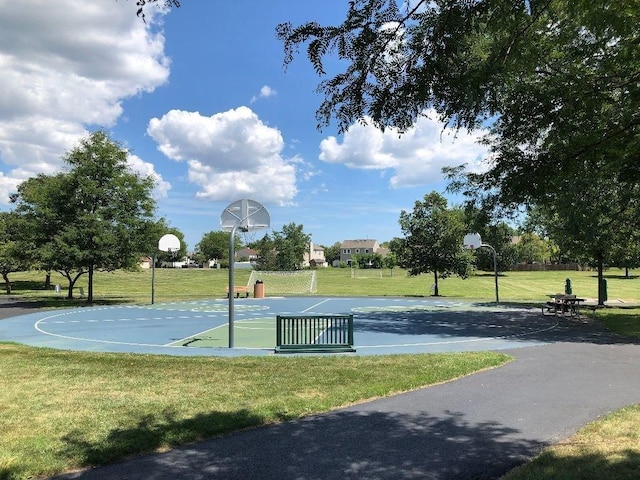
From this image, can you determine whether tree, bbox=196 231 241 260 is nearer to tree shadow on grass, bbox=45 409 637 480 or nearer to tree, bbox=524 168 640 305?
tree, bbox=524 168 640 305

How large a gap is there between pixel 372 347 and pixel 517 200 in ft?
24.2

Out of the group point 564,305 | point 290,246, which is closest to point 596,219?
point 564,305

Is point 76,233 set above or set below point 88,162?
below

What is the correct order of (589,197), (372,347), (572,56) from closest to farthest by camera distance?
(572,56) → (372,347) → (589,197)

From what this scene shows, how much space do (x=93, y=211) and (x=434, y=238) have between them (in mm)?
21148

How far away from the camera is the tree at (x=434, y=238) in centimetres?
3416

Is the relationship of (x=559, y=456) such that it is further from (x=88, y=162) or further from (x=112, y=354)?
(x=88, y=162)

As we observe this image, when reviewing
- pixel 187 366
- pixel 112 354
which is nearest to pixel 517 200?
pixel 187 366

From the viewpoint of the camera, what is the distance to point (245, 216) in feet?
45.3

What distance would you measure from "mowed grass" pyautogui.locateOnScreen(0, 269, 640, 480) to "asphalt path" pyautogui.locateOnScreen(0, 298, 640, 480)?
1.01 feet

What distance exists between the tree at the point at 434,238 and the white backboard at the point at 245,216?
2206 centimetres

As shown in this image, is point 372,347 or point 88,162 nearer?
point 372,347

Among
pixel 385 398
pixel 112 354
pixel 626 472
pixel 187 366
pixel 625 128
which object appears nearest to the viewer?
pixel 626 472

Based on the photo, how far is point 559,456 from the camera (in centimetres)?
489
